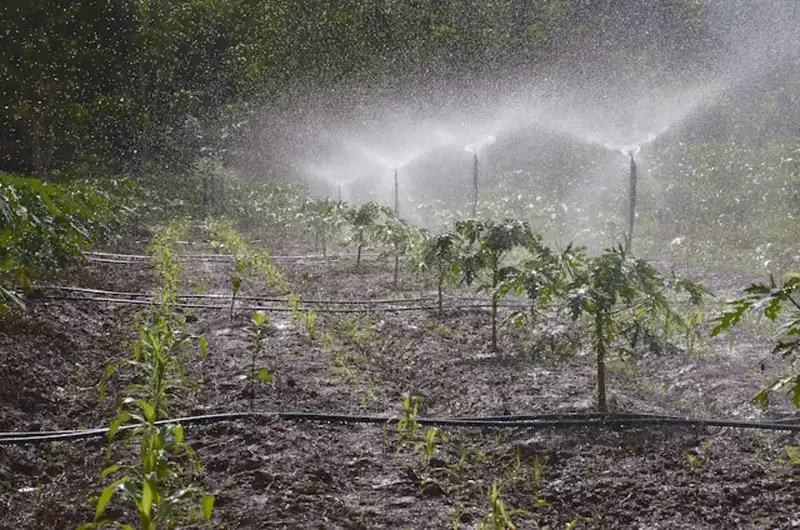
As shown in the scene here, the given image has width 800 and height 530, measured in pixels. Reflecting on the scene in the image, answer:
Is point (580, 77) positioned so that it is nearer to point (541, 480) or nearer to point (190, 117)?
point (190, 117)

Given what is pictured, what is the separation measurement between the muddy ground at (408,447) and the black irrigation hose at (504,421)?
0.05 meters

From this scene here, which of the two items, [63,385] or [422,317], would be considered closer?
[63,385]

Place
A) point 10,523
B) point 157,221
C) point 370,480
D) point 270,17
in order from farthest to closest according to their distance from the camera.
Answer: point 270,17 → point 157,221 → point 370,480 → point 10,523

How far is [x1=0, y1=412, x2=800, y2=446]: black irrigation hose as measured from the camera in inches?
167

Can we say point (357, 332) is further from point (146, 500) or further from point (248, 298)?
point (146, 500)

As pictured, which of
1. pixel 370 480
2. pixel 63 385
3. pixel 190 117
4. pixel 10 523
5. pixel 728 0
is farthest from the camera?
pixel 190 117

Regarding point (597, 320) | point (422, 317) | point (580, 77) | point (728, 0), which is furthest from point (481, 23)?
point (597, 320)

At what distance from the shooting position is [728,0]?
27.9m

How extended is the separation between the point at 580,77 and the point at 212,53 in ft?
70.3

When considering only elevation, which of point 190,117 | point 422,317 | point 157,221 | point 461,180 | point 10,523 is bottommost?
point 10,523

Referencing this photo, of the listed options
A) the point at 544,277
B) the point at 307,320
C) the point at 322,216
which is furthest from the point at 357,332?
the point at 322,216

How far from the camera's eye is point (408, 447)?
14.0ft

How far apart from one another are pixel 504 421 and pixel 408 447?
26.0 inches

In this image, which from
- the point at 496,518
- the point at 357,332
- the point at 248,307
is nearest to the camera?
the point at 496,518
